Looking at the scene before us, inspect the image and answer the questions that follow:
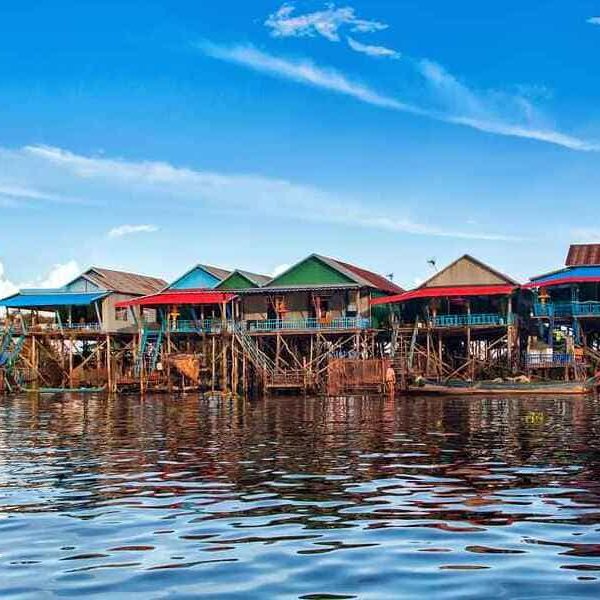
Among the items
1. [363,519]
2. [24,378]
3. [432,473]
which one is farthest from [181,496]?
[24,378]

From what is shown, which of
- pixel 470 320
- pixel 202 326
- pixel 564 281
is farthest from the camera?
pixel 202 326

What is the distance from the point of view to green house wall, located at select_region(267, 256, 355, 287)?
5619 cm

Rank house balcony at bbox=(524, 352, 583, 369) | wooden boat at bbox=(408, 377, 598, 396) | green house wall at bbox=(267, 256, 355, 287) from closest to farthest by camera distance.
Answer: wooden boat at bbox=(408, 377, 598, 396) < house balcony at bbox=(524, 352, 583, 369) < green house wall at bbox=(267, 256, 355, 287)

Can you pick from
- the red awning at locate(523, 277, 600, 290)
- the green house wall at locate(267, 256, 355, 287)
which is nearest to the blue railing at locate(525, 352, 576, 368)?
the red awning at locate(523, 277, 600, 290)

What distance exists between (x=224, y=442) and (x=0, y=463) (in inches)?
232

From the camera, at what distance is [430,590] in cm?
829

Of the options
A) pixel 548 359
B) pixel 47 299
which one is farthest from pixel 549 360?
pixel 47 299

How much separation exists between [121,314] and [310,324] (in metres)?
13.9

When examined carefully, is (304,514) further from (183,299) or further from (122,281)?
(122,281)

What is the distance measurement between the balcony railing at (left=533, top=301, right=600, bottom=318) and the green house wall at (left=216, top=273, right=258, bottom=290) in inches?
682

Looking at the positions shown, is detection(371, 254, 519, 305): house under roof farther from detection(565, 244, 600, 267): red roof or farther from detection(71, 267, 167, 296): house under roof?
detection(71, 267, 167, 296): house under roof

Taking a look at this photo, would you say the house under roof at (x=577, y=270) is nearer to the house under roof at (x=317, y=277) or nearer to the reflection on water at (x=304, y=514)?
the house under roof at (x=317, y=277)

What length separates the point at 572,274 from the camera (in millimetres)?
52656

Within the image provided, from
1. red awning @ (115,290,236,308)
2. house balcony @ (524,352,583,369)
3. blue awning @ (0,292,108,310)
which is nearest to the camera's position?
house balcony @ (524,352,583,369)
